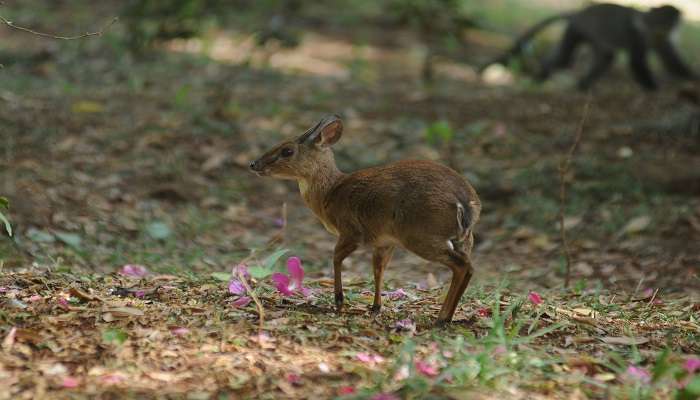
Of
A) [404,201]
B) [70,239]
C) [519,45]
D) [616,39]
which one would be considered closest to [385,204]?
[404,201]

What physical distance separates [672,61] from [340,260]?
8.81 metres

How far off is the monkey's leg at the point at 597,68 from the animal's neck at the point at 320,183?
675 centimetres

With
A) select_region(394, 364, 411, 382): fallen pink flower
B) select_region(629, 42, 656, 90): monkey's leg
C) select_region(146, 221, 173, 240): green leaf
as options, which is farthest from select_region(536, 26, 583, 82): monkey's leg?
select_region(394, 364, 411, 382): fallen pink flower

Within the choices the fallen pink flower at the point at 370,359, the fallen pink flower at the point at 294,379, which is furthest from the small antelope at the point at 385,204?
the fallen pink flower at the point at 294,379

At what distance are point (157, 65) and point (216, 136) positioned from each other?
2.51 metres

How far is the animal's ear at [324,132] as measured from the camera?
4.18m

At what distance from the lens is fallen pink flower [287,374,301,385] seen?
9.74 feet

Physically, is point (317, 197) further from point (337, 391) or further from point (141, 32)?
point (141, 32)

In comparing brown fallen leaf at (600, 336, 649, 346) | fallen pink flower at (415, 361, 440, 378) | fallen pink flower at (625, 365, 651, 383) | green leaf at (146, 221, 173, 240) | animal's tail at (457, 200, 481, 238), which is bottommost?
green leaf at (146, 221, 173, 240)

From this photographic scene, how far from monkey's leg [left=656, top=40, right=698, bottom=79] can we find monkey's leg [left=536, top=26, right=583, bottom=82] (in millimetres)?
1013

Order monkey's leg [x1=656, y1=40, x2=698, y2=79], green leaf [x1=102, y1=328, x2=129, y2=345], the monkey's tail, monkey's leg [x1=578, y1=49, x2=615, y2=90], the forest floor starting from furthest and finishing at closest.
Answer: monkey's leg [x1=656, y1=40, x2=698, y2=79] → monkey's leg [x1=578, y1=49, x2=615, y2=90] → the monkey's tail → green leaf [x1=102, y1=328, x2=129, y2=345] → the forest floor

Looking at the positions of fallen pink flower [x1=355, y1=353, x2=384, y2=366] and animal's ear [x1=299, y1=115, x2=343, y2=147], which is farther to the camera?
animal's ear [x1=299, y1=115, x2=343, y2=147]

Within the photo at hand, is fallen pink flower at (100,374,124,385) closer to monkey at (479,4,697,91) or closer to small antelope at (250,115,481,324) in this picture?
small antelope at (250,115,481,324)

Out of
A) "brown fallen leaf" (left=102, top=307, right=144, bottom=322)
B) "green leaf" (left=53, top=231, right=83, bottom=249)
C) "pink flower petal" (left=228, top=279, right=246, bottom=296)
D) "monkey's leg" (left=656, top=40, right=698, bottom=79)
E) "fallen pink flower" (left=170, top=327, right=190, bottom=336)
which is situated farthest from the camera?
"monkey's leg" (left=656, top=40, right=698, bottom=79)
